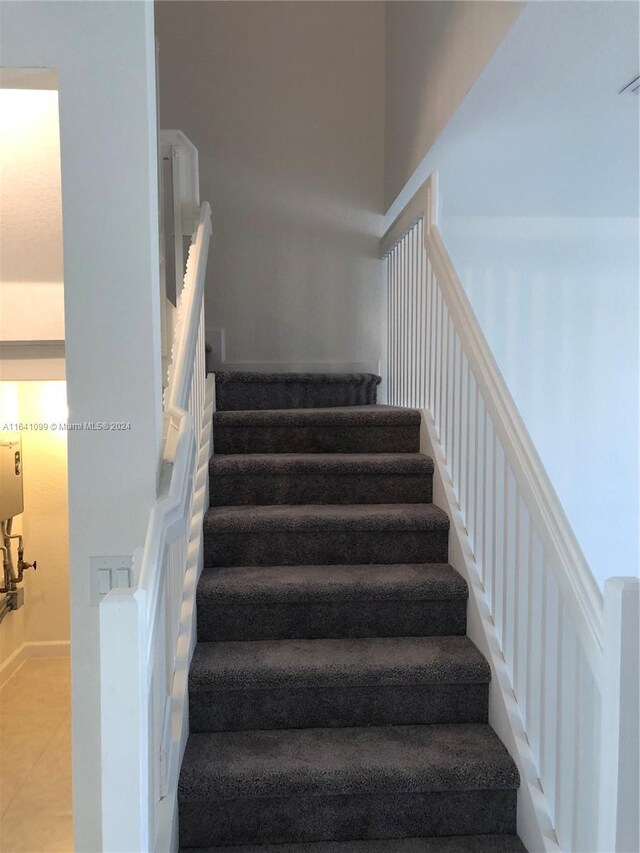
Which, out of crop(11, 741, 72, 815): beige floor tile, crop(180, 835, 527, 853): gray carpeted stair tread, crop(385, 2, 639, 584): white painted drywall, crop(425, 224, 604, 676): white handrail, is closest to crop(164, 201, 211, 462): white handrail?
crop(425, 224, 604, 676): white handrail

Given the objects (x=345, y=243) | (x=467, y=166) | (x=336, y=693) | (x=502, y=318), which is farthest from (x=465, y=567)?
(x=345, y=243)

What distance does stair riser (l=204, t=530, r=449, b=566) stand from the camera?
7.93 ft

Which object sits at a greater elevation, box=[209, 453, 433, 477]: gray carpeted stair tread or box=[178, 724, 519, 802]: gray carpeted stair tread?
box=[209, 453, 433, 477]: gray carpeted stair tread

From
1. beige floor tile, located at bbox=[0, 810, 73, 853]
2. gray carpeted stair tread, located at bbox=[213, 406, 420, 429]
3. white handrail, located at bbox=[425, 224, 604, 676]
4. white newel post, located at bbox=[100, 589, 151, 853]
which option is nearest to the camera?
white newel post, located at bbox=[100, 589, 151, 853]

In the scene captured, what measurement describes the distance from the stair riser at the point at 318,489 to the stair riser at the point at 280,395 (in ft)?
2.37

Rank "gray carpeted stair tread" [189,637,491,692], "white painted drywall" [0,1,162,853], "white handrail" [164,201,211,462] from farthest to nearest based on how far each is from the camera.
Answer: "gray carpeted stair tread" [189,637,491,692]
"white handrail" [164,201,211,462]
"white painted drywall" [0,1,162,853]

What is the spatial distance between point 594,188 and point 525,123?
1103 mm

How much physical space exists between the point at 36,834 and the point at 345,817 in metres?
2.25

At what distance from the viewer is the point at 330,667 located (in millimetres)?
1965

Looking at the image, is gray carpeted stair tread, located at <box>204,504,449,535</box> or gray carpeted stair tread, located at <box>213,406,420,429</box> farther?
gray carpeted stair tread, located at <box>213,406,420,429</box>

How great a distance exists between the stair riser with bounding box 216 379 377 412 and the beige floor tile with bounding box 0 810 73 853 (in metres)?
2.21

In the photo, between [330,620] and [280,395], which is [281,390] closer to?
[280,395]

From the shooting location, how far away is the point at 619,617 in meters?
1.25

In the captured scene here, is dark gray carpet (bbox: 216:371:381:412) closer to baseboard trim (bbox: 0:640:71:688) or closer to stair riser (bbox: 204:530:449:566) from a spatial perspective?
stair riser (bbox: 204:530:449:566)
